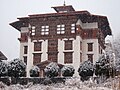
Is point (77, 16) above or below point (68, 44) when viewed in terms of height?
above

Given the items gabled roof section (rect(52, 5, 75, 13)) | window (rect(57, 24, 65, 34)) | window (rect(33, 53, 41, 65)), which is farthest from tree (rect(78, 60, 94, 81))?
gabled roof section (rect(52, 5, 75, 13))

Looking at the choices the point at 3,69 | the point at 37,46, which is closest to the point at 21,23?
the point at 37,46

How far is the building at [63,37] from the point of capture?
145 ft

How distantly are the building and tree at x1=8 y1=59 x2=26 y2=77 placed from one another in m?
6.71

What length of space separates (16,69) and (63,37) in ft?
31.8

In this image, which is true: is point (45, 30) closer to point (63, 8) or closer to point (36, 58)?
point (36, 58)

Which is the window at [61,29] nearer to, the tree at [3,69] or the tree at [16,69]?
the tree at [16,69]

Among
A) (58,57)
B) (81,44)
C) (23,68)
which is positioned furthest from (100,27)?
(23,68)

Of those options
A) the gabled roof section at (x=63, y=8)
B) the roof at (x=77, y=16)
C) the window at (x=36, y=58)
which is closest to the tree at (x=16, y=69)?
the window at (x=36, y=58)

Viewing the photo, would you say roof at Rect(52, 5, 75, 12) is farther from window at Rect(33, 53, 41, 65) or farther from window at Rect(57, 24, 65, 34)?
window at Rect(33, 53, 41, 65)

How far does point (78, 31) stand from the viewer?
44.2 metres

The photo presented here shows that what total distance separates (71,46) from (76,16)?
3947mm

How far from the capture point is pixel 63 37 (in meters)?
44.9

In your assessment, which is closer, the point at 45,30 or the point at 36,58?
the point at 36,58
